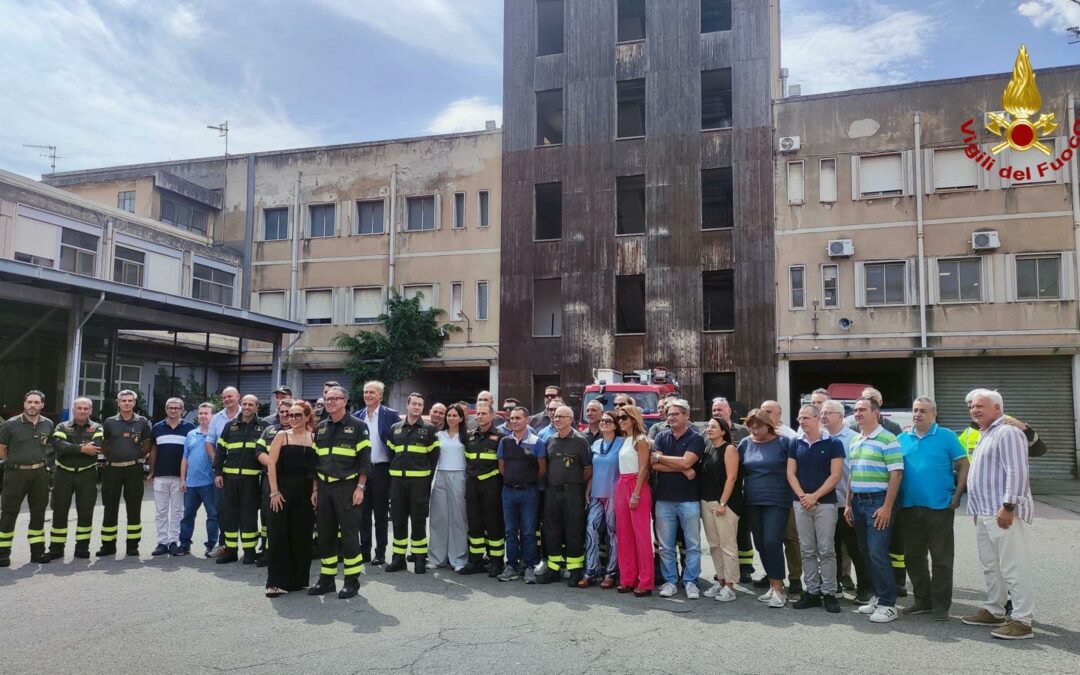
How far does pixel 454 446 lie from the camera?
8875mm

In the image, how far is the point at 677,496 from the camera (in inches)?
296

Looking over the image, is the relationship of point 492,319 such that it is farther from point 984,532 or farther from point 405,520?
point 984,532

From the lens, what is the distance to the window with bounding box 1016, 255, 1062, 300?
2184cm

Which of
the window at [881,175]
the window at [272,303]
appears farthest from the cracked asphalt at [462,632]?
the window at [272,303]

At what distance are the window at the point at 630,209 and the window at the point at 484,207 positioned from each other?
468 cm

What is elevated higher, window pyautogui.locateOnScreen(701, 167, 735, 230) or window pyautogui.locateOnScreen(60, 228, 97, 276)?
window pyautogui.locateOnScreen(701, 167, 735, 230)

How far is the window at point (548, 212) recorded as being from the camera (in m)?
27.2

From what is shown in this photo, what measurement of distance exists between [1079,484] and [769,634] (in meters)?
18.7

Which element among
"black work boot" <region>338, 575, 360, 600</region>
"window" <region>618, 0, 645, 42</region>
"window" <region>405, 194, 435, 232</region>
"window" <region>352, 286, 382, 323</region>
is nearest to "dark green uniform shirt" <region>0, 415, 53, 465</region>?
"black work boot" <region>338, 575, 360, 600</region>

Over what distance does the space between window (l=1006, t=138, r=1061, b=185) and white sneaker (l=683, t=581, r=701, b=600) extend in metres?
20.6

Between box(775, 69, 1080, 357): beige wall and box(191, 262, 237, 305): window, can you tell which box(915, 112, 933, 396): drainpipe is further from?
box(191, 262, 237, 305): window

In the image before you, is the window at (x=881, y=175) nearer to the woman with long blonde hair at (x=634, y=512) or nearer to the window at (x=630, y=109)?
the window at (x=630, y=109)

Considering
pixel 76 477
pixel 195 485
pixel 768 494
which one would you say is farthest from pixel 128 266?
pixel 768 494

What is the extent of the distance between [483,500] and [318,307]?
72.5 feet
